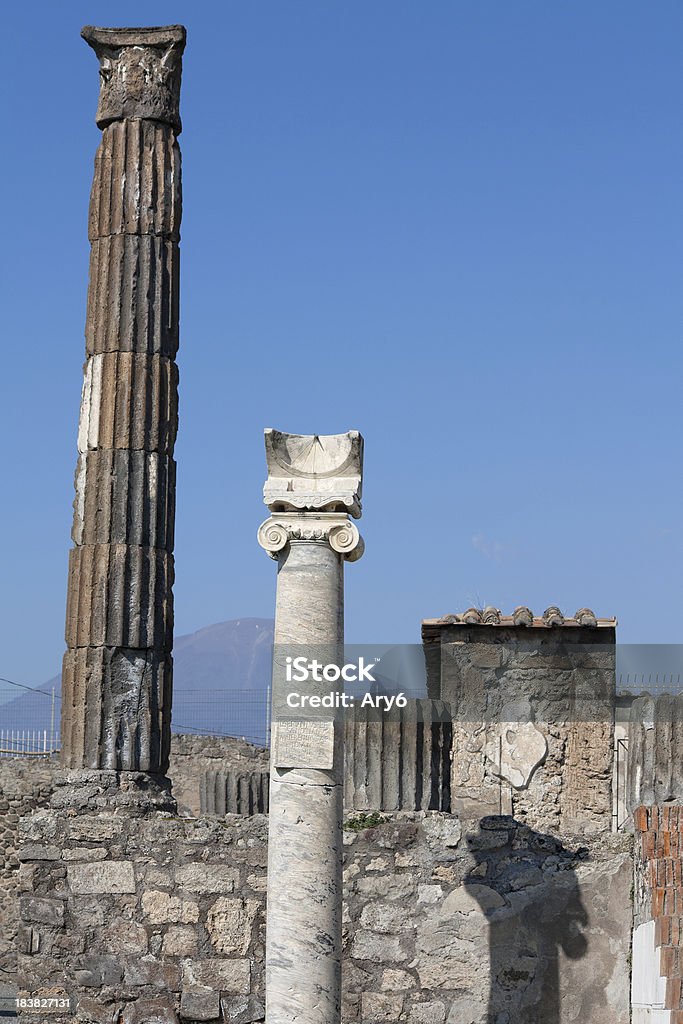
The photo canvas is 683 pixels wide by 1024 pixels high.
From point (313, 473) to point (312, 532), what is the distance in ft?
1.14

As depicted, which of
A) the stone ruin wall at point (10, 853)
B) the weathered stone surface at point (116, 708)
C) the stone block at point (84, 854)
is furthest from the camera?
the stone ruin wall at point (10, 853)

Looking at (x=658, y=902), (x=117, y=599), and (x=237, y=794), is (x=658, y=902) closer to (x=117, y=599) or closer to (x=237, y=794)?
(x=117, y=599)

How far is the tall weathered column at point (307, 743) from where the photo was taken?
26.4ft

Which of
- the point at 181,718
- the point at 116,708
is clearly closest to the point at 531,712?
the point at 116,708

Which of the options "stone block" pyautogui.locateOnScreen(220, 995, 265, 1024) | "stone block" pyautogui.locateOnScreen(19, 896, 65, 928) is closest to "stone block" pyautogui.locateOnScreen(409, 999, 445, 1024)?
"stone block" pyautogui.locateOnScreen(220, 995, 265, 1024)

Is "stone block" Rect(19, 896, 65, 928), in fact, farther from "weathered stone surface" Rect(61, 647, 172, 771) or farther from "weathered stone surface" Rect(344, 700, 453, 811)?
"weathered stone surface" Rect(344, 700, 453, 811)

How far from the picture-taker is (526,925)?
9.37 meters

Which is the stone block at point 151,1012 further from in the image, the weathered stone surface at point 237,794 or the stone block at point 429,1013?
the weathered stone surface at point 237,794

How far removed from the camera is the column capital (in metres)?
8.26

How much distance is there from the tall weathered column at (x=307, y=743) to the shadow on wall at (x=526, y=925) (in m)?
1.54

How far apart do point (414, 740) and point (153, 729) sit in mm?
2649

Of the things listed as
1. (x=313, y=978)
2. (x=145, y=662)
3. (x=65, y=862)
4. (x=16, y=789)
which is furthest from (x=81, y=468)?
(x=16, y=789)

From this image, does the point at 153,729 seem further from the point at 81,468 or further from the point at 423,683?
the point at 423,683

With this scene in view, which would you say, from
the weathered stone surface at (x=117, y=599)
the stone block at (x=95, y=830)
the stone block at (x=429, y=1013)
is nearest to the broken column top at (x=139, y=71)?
the weathered stone surface at (x=117, y=599)
